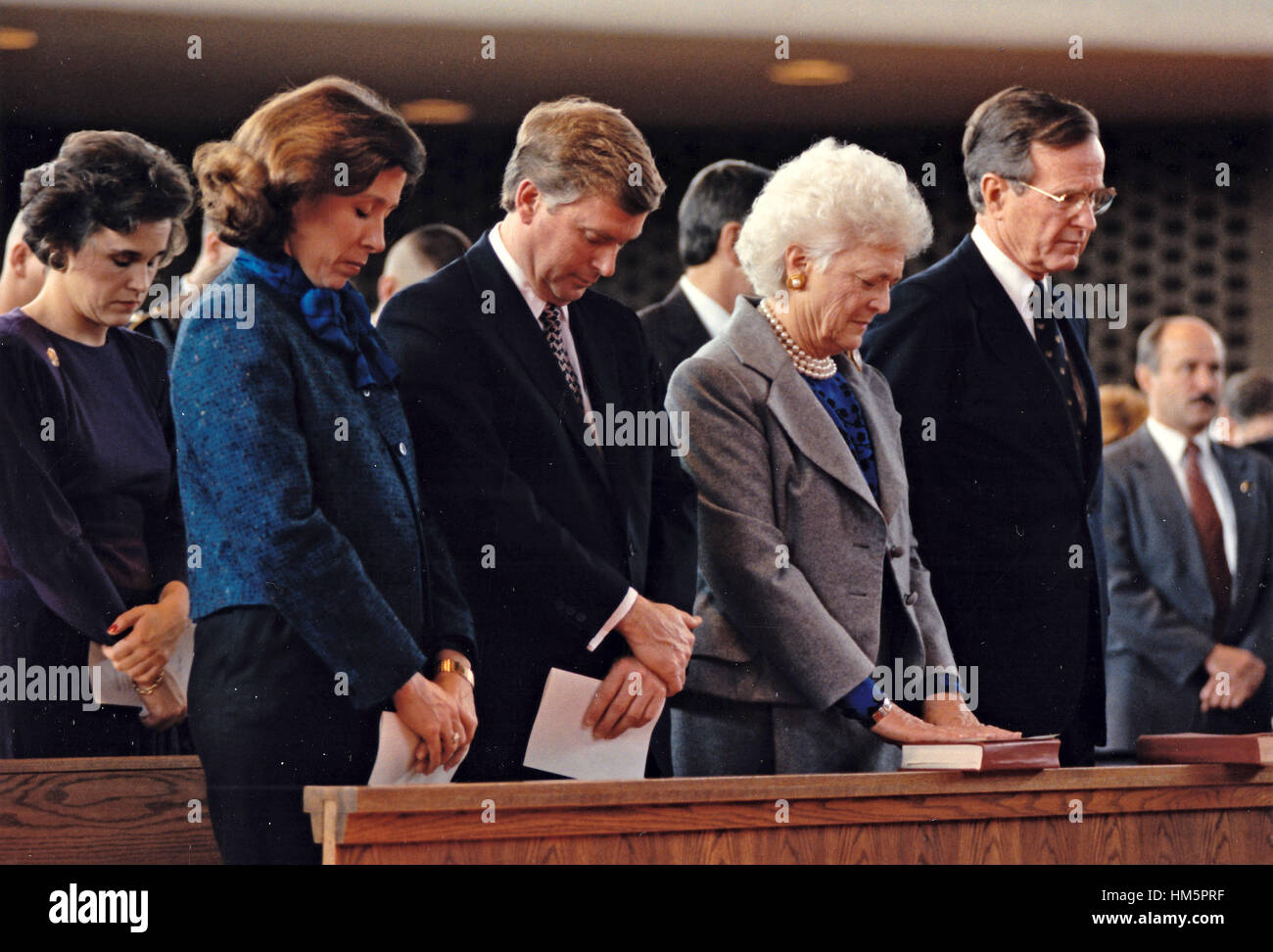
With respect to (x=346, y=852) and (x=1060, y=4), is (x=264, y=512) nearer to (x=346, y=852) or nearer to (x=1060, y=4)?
(x=346, y=852)

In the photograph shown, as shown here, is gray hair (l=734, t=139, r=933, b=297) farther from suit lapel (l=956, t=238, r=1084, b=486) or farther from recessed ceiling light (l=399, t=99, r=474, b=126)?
recessed ceiling light (l=399, t=99, r=474, b=126)

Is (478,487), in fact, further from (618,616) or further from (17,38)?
(17,38)

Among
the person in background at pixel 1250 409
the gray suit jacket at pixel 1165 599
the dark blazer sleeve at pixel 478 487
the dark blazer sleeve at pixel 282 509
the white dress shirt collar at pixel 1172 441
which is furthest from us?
Result: the person in background at pixel 1250 409

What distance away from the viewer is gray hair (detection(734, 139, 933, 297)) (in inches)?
136

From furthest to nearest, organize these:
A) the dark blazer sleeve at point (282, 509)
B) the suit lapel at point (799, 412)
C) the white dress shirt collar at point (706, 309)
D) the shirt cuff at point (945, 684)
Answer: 1. the white dress shirt collar at point (706, 309)
2. the shirt cuff at point (945, 684)
3. the suit lapel at point (799, 412)
4. the dark blazer sleeve at point (282, 509)

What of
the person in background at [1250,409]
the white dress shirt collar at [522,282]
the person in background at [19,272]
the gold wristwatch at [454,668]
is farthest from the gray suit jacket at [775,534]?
the person in background at [1250,409]

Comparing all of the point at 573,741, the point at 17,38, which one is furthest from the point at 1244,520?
the point at 17,38

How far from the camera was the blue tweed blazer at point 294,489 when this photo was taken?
10.1ft

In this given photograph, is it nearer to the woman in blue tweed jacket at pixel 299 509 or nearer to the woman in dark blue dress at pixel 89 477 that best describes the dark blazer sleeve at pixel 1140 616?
the woman in blue tweed jacket at pixel 299 509

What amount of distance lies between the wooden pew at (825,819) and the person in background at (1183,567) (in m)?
0.58

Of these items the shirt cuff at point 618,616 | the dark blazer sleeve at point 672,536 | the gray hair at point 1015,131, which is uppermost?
the gray hair at point 1015,131

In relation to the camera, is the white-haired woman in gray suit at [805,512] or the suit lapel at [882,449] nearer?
Answer: the white-haired woman in gray suit at [805,512]
